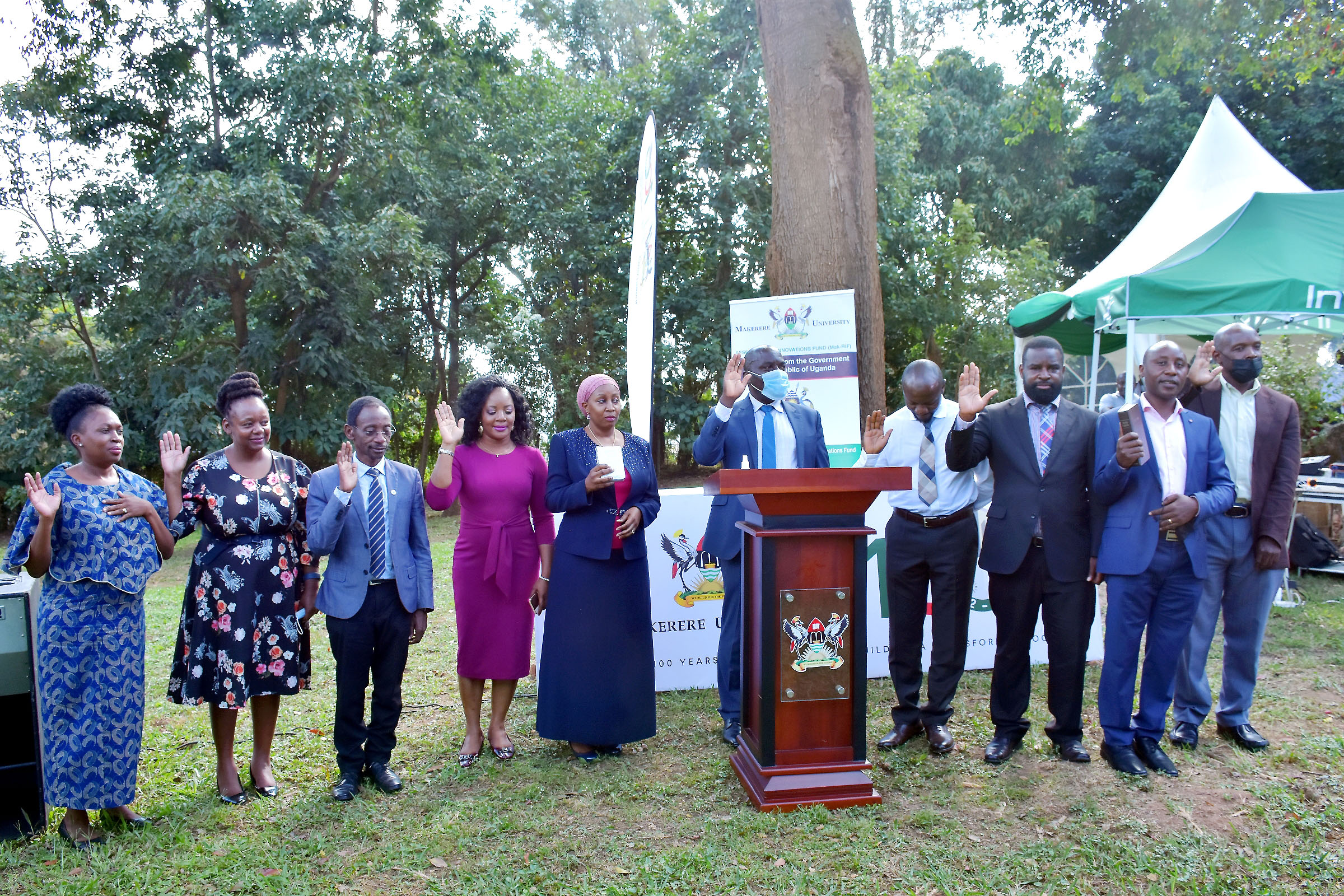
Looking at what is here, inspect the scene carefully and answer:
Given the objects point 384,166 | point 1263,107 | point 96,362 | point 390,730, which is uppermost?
point 1263,107

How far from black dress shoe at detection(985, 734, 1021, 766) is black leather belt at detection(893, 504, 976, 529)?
1.09 metres

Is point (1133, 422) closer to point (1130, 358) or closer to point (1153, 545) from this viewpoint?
point (1153, 545)

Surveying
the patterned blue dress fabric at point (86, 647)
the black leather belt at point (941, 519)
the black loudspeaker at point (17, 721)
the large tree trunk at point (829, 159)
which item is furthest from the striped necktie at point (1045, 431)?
the black loudspeaker at point (17, 721)

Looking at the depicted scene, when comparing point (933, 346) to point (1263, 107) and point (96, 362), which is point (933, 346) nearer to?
point (1263, 107)

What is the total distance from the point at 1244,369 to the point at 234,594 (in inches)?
203


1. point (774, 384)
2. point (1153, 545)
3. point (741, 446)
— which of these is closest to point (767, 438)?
point (741, 446)

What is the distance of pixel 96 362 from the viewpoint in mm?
14336

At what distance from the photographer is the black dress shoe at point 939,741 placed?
4414 millimetres

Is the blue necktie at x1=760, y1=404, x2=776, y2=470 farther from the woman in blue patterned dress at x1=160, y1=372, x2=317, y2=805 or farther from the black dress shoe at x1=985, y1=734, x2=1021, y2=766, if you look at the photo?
the woman in blue patterned dress at x1=160, y1=372, x2=317, y2=805

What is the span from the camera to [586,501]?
4.30 m

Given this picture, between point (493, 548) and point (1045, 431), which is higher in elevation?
point (1045, 431)

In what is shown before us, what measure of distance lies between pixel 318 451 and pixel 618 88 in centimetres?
914

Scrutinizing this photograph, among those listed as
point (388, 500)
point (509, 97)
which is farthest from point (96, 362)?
point (388, 500)

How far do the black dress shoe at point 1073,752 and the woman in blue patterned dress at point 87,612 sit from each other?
423 cm
